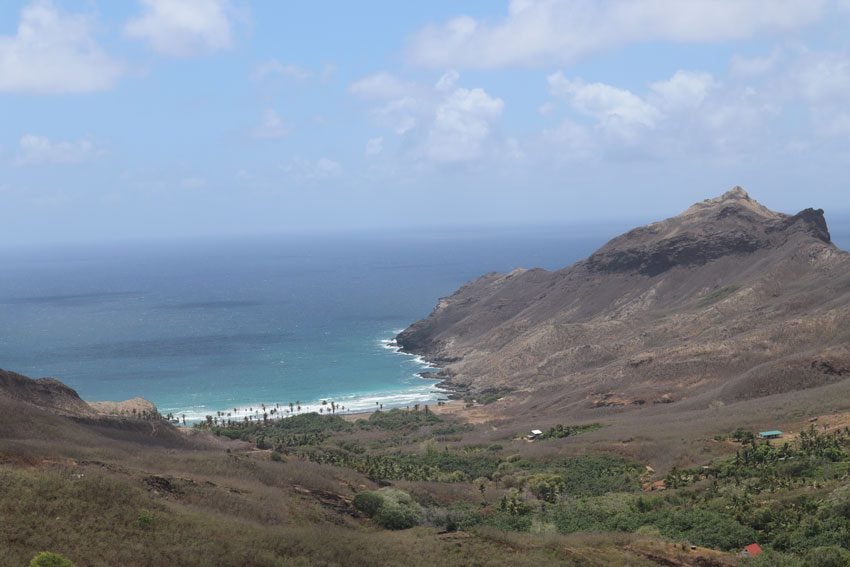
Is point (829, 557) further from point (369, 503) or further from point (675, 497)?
point (369, 503)

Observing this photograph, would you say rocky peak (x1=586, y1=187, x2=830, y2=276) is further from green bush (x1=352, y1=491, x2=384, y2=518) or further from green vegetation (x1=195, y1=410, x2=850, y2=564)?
green bush (x1=352, y1=491, x2=384, y2=518)

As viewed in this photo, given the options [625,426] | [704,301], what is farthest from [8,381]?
[704,301]

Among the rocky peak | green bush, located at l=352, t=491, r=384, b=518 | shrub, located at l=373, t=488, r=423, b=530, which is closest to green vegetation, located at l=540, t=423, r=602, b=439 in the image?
shrub, located at l=373, t=488, r=423, b=530

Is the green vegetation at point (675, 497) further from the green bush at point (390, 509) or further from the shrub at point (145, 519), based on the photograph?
the shrub at point (145, 519)

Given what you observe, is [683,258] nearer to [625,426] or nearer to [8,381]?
[625,426]

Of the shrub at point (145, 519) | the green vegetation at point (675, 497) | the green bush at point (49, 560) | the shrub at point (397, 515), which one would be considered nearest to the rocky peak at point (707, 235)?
the green vegetation at point (675, 497)

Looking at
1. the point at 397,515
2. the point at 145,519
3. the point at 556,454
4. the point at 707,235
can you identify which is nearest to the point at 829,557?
the point at 397,515
